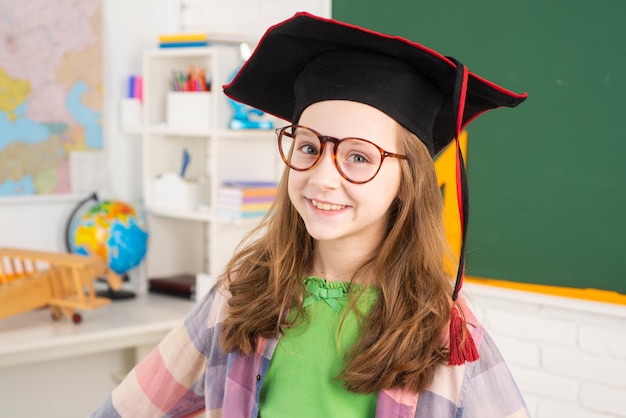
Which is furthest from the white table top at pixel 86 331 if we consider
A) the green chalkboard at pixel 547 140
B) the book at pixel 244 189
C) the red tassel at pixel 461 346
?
the red tassel at pixel 461 346

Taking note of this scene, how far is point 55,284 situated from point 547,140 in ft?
4.92

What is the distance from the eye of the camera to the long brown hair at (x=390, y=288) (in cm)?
106

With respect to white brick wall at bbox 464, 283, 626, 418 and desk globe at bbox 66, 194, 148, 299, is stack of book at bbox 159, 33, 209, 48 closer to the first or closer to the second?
desk globe at bbox 66, 194, 148, 299

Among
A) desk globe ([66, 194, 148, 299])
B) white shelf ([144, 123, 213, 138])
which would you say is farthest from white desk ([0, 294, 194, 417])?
white shelf ([144, 123, 213, 138])

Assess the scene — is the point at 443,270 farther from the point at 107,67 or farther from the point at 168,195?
the point at 107,67

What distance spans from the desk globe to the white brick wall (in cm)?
117

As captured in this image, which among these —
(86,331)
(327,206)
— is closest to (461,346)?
(327,206)

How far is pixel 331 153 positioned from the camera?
106 centimetres

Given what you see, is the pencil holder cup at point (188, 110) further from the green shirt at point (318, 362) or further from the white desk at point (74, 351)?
the green shirt at point (318, 362)

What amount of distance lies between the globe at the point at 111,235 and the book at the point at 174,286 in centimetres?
15

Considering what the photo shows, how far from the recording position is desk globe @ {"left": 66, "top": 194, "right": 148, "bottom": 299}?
2.58m

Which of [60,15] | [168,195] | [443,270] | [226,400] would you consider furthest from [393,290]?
[60,15]

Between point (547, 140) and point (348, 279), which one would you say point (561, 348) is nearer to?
point (547, 140)

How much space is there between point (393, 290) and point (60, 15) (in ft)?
6.62
